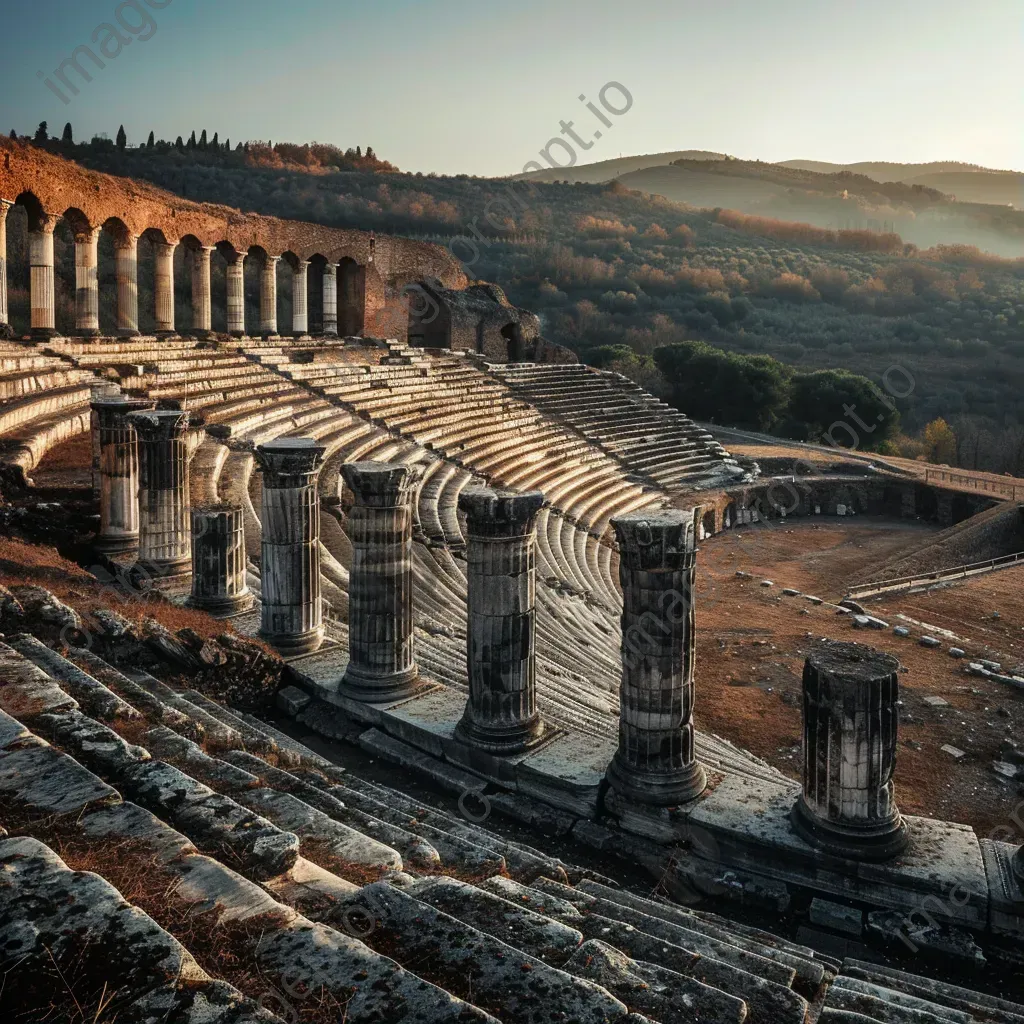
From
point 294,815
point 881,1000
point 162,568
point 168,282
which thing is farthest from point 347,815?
point 168,282

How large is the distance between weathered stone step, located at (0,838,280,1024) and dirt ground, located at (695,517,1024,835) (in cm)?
772

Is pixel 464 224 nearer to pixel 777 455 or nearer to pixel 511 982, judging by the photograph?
pixel 777 455

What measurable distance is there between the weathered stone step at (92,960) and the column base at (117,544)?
8.06 metres

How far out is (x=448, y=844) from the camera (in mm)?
4984

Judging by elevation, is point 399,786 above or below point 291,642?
below

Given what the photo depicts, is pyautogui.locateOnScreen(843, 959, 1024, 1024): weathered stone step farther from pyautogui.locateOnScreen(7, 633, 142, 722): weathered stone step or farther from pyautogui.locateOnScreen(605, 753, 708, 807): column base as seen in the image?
pyautogui.locateOnScreen(7, 633, 142, 722): weathered stone step

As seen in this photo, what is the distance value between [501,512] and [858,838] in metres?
3.16

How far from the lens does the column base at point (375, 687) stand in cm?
754

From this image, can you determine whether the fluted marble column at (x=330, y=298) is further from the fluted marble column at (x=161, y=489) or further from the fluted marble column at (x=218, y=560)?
the fluted marble column at (x=218, y=560)

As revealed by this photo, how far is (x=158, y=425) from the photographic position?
9.62 meters

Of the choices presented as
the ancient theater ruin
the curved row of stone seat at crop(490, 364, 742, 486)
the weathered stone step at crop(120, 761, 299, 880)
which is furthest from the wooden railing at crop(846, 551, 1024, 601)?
the weathered stone step at crop(120, 761, 299, 880)

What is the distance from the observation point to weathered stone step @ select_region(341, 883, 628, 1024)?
283cm

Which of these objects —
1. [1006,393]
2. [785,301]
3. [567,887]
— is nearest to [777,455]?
[567,887]

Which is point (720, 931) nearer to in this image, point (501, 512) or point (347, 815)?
point (347, 815)
